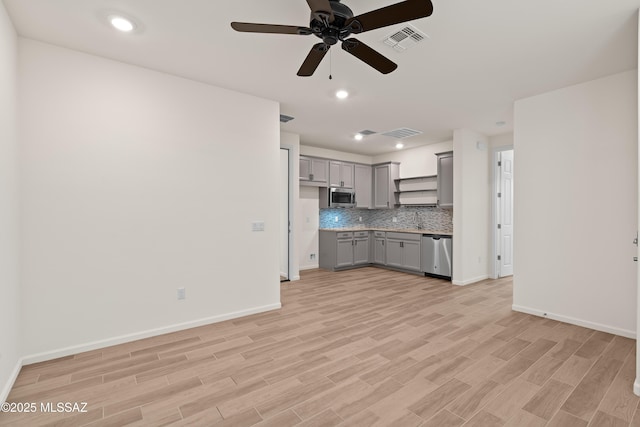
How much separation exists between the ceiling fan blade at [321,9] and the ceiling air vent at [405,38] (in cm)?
90

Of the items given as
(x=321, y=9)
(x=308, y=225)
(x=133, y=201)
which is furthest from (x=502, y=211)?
(x=133, y=201)

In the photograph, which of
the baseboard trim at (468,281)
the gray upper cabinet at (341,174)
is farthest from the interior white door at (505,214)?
the gray upper cabinet at (341,174)

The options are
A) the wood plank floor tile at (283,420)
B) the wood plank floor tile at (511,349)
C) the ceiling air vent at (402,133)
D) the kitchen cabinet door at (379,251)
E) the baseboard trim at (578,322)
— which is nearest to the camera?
the wood plank floor tile at (283,420)

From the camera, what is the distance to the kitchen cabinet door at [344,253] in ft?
21.4

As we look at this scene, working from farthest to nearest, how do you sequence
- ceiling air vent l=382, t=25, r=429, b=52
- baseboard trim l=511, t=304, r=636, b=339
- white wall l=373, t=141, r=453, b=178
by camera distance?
white wall l=373, t=141, r=453, b=178
baseboard trim l=511, t=304, r=636, b=339
ceiling air vent l=382, t=25, r=429, b=52

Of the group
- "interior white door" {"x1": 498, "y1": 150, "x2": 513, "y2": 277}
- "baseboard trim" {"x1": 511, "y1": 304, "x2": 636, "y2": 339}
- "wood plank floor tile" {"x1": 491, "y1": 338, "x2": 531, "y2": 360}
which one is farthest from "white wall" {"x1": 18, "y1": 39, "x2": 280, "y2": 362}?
"interior white door" {"x1": 498, "y1": 150, "x2": 513, "y2": 277}

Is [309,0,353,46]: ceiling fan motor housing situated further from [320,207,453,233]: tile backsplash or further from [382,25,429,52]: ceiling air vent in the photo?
[320,207,453,233]: tile backsplash

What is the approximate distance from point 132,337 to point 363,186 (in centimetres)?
547

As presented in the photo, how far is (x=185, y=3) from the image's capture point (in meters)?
2.17

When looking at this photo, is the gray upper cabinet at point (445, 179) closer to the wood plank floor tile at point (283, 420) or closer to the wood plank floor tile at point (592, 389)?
the wood plank floor tile at point (592, 389)

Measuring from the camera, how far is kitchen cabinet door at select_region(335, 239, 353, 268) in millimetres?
6514

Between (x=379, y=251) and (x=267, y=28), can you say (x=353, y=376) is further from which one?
(x=379, y=251)

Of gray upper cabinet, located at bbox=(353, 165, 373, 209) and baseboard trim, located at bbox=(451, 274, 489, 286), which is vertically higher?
gray upper cabinet, located at bbox=(353, 165, 373, 209)

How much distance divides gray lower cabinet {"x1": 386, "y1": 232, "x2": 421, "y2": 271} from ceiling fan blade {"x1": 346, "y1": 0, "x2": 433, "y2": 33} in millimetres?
4764
